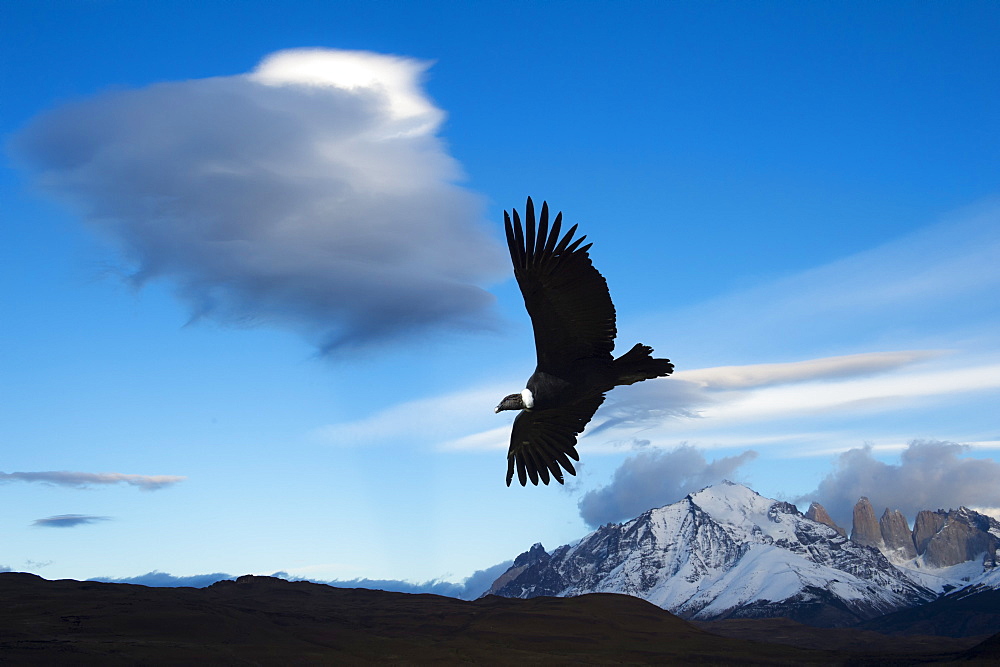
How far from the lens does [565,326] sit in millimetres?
17703

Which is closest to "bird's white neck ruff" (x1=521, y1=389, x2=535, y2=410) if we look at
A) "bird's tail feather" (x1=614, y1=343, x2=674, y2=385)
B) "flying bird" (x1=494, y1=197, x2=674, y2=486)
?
"flying bird" (x1=494, y1=197, x2=674, y2=486)

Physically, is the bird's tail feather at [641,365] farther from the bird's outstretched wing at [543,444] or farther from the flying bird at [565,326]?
the bird's outstretched wing at [543,444]

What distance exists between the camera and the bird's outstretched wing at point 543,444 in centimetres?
2084

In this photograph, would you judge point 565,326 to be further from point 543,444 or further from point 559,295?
point 543,444

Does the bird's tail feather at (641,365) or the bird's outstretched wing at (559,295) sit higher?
the bird's outstretched wing at (559,295)

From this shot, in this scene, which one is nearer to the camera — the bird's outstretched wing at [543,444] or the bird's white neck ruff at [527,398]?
the bird's white neck ruff at [527,398]

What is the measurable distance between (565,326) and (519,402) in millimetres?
1922

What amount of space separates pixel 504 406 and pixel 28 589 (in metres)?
189

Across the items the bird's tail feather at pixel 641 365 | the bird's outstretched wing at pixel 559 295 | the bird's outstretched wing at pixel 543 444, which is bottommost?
the bird's outstretched wing at pixel 543 444

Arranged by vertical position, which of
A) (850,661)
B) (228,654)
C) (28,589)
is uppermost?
(28,589)

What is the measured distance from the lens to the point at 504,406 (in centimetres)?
1827

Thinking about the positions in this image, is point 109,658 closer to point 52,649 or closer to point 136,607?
point 52,649

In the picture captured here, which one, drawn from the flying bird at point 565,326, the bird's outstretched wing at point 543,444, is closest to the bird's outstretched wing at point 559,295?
the flying bird at point 565,326

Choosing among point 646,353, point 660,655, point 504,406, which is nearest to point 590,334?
point 646,353
